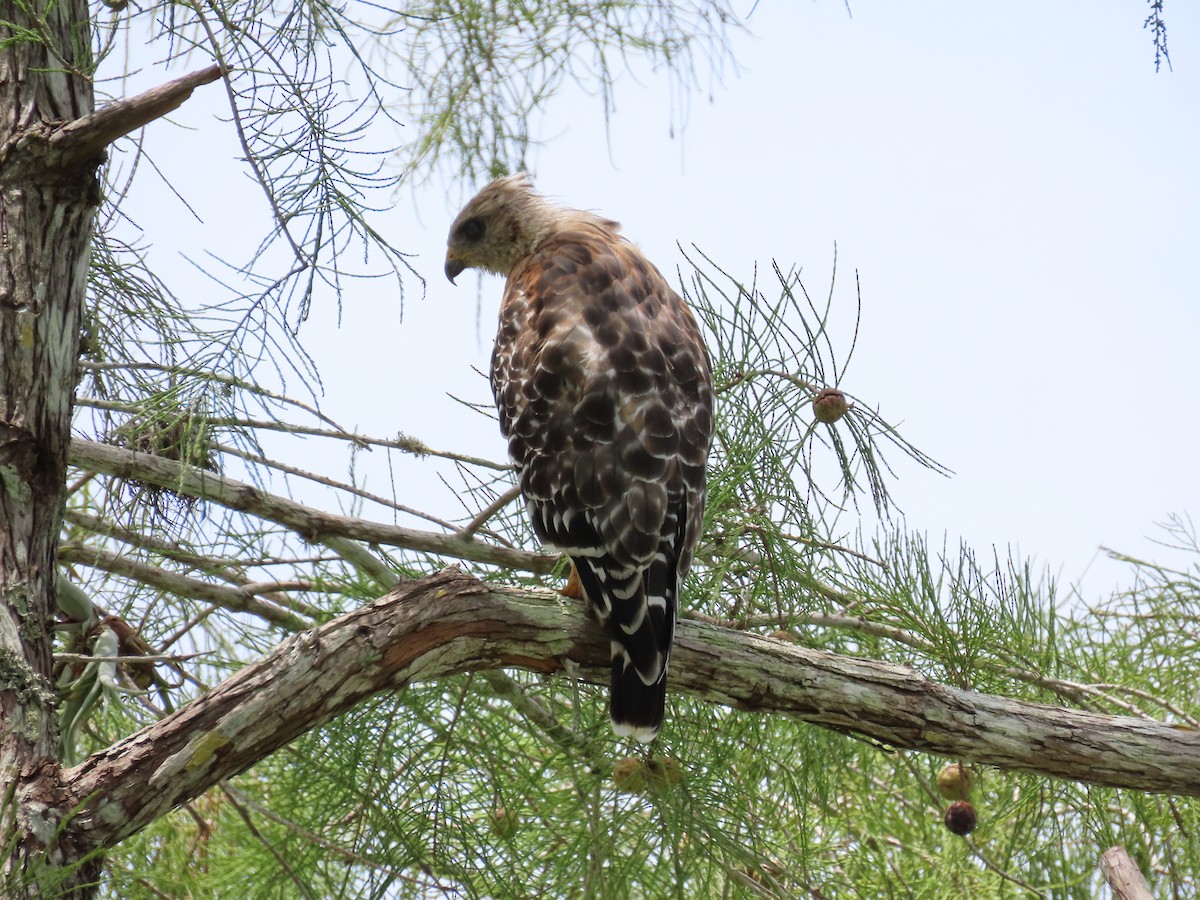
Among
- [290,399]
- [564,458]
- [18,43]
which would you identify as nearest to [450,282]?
[290,399]

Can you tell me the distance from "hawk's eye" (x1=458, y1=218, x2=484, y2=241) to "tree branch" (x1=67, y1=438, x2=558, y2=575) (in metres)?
1.57

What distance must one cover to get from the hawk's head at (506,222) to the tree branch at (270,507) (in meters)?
1.42

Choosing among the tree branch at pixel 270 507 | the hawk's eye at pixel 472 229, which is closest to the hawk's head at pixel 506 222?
the hawk's eye at pixel 472 229

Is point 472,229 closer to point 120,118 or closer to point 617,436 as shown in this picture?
point 617,436

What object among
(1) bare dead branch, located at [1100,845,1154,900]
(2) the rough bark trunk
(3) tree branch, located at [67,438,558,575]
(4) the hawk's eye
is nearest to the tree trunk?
(2) the rough bark trunk

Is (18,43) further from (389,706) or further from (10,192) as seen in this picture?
(389,706)

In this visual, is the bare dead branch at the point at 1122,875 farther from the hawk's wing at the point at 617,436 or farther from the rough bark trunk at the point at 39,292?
the rough bark trunk at the point at 39,292

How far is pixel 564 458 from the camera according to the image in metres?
3.60

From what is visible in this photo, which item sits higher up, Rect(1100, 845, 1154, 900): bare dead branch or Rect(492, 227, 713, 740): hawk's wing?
Rect(492, 227, 713, 740): hawk's wing

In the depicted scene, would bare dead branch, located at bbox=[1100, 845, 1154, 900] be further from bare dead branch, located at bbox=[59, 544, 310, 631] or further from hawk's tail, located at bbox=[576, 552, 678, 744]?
bare dead branch, located at bbox=[59, 544, 310, 631]

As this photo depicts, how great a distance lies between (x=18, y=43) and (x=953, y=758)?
122 inches

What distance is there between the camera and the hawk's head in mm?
4785

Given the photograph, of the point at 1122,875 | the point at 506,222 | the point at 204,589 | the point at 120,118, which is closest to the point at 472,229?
the point at 506,222

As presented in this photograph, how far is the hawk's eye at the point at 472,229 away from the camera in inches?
193
